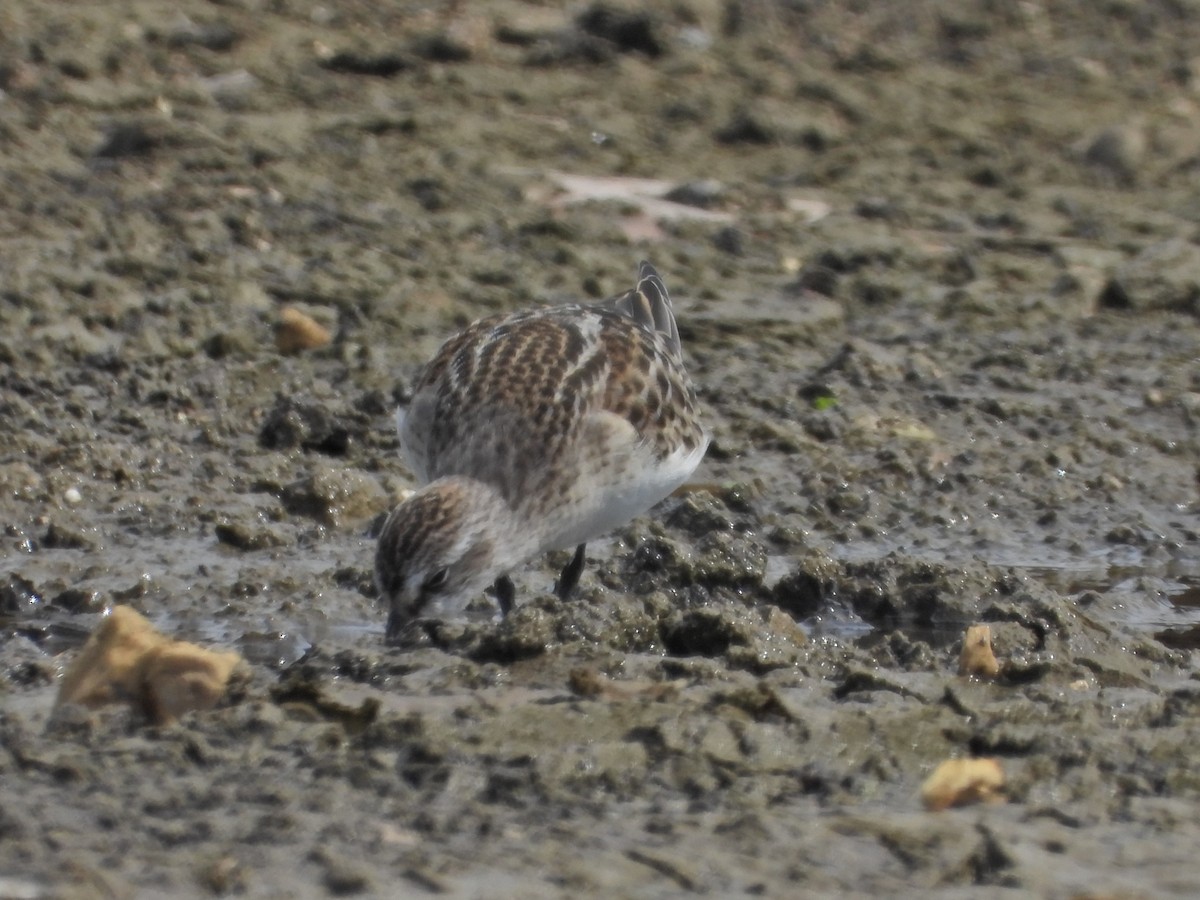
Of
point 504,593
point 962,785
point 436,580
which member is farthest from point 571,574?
point 962,785

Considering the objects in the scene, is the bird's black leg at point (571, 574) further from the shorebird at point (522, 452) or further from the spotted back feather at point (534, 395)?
the spotted back feather at point (534, 395)

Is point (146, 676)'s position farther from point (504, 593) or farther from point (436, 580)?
point (504, 593)

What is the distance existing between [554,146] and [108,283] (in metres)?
3.36

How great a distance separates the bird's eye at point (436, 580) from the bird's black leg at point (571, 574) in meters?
0.72

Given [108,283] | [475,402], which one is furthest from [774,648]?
[108,283]

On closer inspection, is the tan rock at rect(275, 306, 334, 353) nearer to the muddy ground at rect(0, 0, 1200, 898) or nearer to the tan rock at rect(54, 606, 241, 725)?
the muddy ground at rect(0, 0, 1200, 898)

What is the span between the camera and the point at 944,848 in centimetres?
405

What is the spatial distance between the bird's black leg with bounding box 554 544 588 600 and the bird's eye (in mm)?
717

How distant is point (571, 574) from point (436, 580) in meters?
0.87

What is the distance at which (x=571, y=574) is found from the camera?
20.9 ft

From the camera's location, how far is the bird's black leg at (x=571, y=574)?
6270mm

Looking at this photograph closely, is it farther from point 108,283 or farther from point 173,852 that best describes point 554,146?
point 173,852

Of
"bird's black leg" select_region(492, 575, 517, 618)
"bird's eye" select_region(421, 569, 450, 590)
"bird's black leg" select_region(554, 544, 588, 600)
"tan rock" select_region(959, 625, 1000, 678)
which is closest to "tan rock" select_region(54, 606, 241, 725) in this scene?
"bird's eye" select_region(421, 569, 450, 590)

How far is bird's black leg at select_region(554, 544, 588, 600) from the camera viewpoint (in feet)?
20.6
